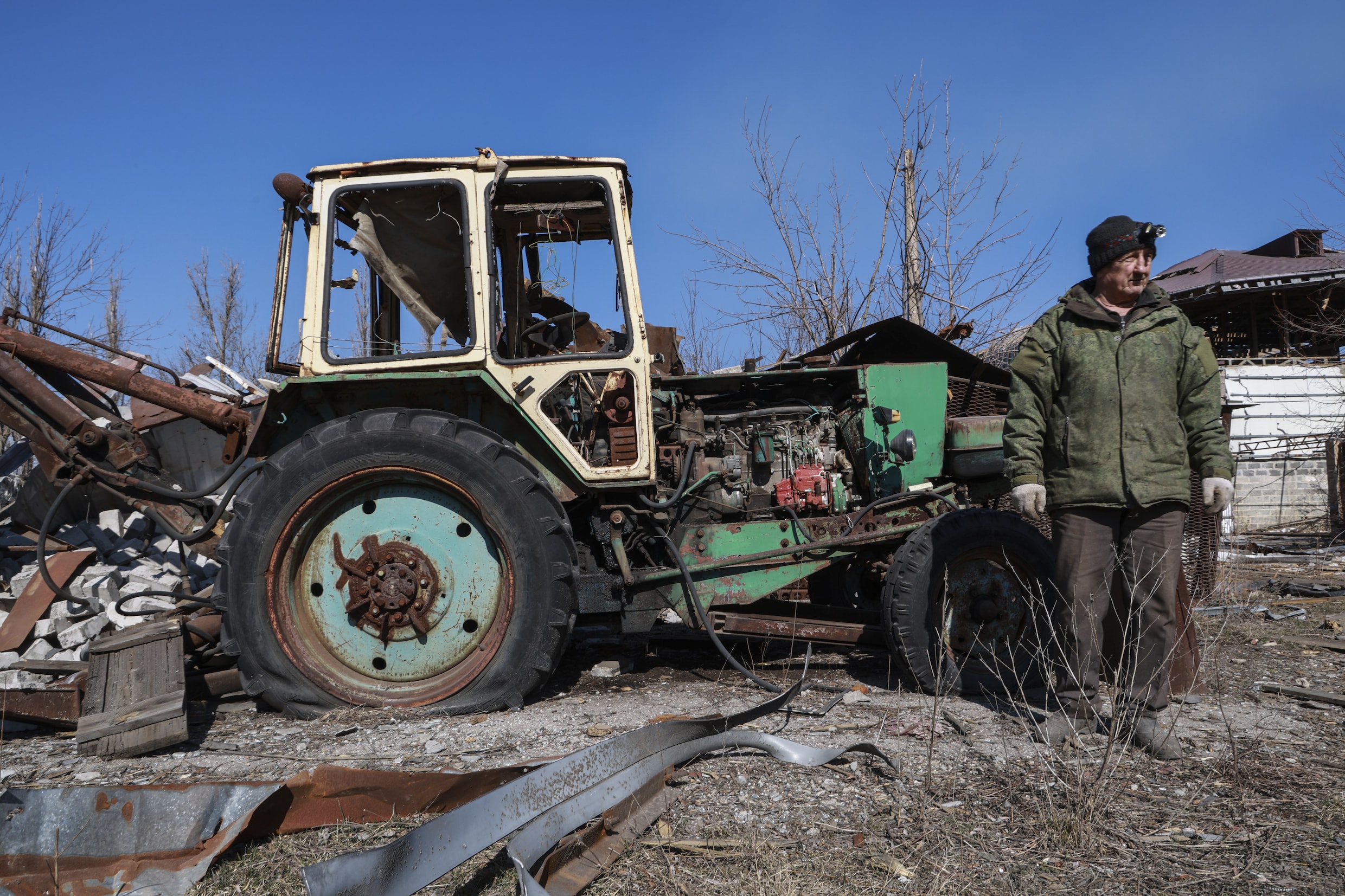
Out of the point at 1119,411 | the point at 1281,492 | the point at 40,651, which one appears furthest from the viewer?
the point at 1281,492

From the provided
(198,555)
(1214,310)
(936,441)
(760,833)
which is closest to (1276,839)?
(760,833)

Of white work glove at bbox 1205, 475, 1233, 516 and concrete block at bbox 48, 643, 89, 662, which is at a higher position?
white work glove at bbox 1205, 475, 1233, 516

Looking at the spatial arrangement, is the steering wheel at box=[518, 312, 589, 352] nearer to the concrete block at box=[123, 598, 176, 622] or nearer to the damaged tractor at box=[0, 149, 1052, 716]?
the damaged tractor at box=[0, 149, 1052, 716]

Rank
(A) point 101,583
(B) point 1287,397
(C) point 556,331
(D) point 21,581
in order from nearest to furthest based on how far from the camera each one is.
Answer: (C) point 556,331 < (A) point 101,583 < (D) point 21,581 < (B) point 1287,397

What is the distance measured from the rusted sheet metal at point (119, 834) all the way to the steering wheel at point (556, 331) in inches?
102

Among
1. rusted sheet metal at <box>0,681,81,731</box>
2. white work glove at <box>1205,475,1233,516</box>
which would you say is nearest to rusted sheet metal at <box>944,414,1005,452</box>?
white work glove at <box>1205,475,1233,516</box>

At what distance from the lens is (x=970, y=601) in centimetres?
389

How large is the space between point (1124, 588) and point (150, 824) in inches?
132

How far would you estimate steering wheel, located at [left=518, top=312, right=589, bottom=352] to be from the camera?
4.38 metres

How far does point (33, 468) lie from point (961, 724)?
7.47 m

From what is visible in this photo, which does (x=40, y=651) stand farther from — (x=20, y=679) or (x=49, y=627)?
(x=20, y=679)

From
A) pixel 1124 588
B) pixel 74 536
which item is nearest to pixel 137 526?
pixel 74 536

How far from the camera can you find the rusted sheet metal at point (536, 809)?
1.89 m

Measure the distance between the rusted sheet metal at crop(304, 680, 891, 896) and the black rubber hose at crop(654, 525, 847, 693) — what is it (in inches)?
33.0
